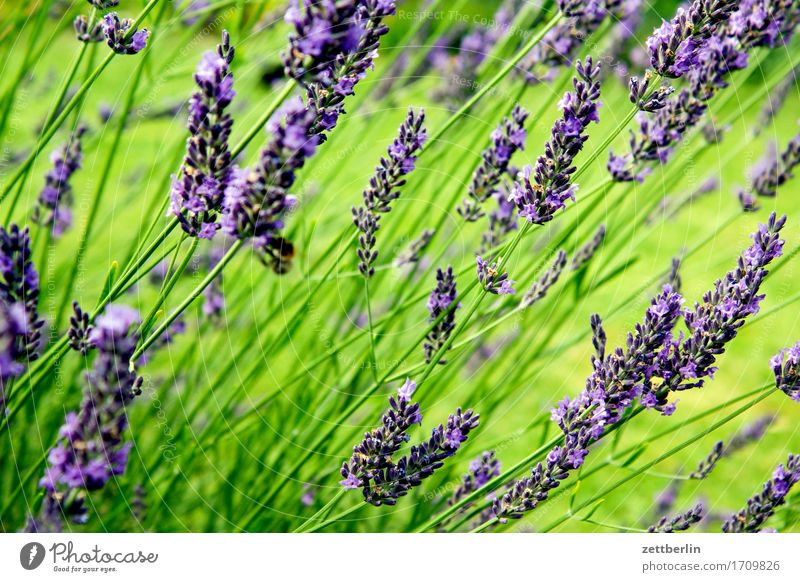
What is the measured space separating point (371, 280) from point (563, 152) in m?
0.60

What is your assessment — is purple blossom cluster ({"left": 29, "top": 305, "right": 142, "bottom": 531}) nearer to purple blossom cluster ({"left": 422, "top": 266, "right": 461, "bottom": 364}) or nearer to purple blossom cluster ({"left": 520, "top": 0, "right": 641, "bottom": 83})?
purple blossom cluster ({"left": 422, "top": 266, "right": 461, "bottom": 364})

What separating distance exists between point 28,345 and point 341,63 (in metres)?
0.48

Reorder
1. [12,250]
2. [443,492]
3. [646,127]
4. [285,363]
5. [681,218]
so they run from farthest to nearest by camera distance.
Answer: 1. [681,218]
2. [285,363]
3. [443,492]
4. [646,127]
5. [12,250]

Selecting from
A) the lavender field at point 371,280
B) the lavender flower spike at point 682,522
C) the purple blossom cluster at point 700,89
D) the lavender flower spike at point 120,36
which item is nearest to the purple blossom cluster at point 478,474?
the lavender field at point 371,280

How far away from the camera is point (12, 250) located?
75 cm

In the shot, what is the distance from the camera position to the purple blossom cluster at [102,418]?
2.08ft

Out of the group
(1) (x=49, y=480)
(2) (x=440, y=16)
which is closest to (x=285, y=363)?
(2) (x=440, y=16)

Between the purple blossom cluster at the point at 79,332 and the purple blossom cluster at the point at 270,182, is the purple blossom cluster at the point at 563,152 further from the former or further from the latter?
the purple blossom cluster at the point at 79,332

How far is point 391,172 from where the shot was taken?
34.4 inches

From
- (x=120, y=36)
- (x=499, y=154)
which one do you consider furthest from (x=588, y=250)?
(x=120, y=36)

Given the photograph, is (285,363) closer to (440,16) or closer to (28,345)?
(440,16)

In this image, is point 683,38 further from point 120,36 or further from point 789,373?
point 120,36

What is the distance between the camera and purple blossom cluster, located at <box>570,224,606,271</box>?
1153 mm

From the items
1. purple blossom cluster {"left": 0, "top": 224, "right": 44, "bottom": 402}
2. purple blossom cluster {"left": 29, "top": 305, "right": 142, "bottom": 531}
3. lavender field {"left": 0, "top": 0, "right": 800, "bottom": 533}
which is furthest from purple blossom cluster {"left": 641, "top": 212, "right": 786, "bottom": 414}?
purple blossom cluster {"left": 0, "top": 224, "right": 44, "bottom": 402}
